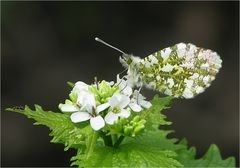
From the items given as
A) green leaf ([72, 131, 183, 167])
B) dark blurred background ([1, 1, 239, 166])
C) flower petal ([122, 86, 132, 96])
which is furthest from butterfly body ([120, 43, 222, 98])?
dark blurred background ([1, 1, 239, 166])

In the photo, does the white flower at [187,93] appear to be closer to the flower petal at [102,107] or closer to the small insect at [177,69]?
the small insect at [177,69]

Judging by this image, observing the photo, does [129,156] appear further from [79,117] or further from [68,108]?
[68,108]

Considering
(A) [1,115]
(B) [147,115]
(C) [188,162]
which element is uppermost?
(A) [1,115]

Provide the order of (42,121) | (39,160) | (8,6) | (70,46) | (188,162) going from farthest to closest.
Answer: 1. (70,46)
2. (8,6)
3. (39,160)
4. (188,162)
5. (42,121)

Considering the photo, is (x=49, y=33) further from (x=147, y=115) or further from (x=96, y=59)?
(x=147, y=115)

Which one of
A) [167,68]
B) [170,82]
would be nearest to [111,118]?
[170,82]

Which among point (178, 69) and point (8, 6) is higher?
point (8, 6)

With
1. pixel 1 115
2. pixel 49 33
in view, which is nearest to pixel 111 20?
pixel 49 33
